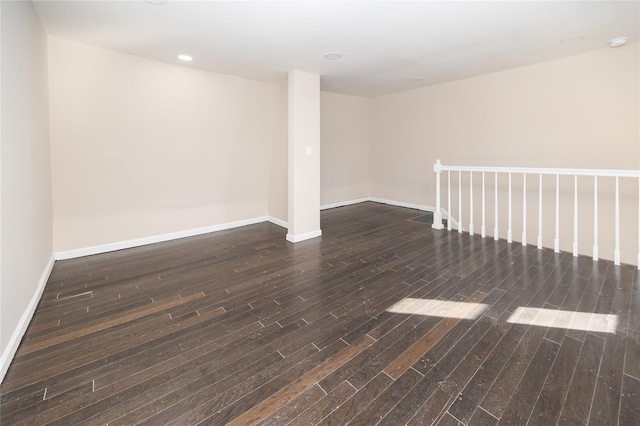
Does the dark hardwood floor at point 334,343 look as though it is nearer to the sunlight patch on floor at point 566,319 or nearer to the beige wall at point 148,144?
the sunlight patch on floor at point 566,319

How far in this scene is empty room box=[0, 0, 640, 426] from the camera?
5.30ft

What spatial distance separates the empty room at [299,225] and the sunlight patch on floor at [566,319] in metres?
0.02

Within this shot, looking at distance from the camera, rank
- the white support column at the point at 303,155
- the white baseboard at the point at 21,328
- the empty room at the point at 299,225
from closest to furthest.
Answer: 1. the empty room at the point at 299,225
2. the white baseboard at the point at 21,328
3. the white support column at the point at 303,155

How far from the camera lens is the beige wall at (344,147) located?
6.41 metres

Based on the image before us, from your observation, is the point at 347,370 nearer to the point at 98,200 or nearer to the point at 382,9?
the point at 382,9

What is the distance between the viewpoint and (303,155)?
14.2 feet

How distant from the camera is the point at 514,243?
3.96 meters

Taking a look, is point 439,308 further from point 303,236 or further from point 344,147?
point 344,147

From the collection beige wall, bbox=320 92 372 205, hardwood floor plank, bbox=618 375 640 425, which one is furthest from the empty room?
beige wall, bbox=320 92 372 205

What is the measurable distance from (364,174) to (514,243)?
3.88 m

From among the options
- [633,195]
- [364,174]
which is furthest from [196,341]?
[364,174]

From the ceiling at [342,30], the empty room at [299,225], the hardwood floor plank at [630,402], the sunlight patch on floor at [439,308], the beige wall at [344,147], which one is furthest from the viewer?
the beige wall at [344,147]

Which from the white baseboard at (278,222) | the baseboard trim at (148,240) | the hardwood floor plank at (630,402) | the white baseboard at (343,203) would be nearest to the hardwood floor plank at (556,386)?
the hardwood floor plank at (630,402)

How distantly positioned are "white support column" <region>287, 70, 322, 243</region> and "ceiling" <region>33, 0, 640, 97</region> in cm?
29
